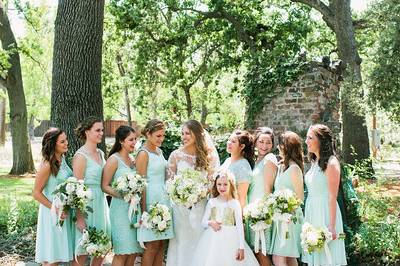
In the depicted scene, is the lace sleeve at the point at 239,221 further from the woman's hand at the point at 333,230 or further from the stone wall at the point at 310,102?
the stone wall at the point at 310,102

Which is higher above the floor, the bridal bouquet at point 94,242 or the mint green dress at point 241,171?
the mint green dress at point 241,171

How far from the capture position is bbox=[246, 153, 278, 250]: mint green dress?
17.4 ft

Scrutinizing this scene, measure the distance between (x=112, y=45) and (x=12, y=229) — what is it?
17.1 meters

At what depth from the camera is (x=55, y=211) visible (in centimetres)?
482

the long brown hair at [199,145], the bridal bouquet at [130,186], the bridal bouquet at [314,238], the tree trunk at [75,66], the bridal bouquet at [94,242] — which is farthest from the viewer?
the tree trunk at [75,66]

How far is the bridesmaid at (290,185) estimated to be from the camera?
5121 millimetres

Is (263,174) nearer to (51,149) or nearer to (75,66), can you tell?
(51,149)

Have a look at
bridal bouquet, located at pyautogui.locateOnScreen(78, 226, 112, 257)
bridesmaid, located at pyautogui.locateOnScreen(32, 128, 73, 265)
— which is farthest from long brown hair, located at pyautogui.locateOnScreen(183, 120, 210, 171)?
bridesmaid, located at pyautogui.locateOnScreen(32, 128, 73, 265)

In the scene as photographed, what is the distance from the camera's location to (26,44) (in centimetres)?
1814

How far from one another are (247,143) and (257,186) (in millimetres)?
531

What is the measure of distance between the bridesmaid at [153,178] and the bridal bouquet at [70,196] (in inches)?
31.8

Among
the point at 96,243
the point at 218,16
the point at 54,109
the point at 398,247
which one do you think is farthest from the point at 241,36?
the point at 96,243

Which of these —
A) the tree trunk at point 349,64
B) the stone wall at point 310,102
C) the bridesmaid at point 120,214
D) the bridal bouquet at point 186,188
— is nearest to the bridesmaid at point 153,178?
the bridesmaid at point 120,214

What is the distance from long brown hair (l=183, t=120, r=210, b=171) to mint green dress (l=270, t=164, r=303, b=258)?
87 cm
